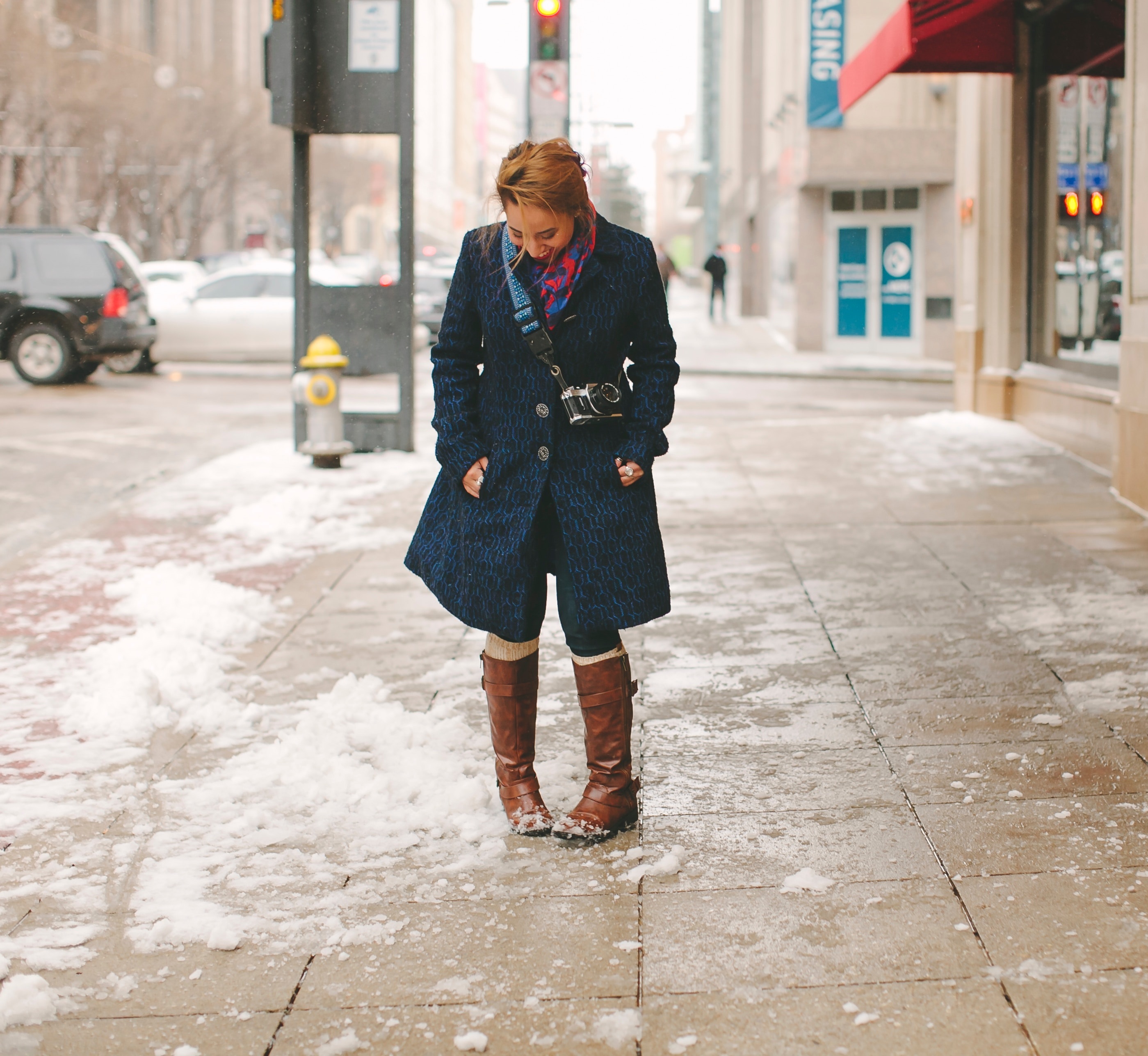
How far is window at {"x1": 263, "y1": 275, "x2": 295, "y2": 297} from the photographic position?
71.7ft

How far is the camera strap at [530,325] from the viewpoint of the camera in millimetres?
3387

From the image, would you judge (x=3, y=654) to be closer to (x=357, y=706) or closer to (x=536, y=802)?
(x=357, y=706)

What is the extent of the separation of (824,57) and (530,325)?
23.1 metres

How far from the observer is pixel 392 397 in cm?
1698

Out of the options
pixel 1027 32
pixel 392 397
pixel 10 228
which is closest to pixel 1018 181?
pixel 1027 32

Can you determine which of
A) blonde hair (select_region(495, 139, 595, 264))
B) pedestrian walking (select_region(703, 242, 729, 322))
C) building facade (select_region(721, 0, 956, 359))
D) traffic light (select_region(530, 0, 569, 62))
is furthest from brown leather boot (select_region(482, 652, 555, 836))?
pedestrian walking (select_region(703, 242, 729, 322))

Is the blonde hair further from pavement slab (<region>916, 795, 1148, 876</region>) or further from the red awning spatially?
the red awning

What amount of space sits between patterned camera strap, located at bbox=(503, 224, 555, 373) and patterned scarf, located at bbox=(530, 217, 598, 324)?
0.12 feet

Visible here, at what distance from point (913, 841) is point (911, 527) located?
4.42m

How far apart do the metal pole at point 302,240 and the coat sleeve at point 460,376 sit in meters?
6.98

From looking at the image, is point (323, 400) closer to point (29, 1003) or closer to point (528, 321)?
point (528, 321)

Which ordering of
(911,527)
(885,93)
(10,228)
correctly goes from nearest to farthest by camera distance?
(911,527) < (10,228) < (885,93)

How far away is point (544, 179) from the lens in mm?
3211

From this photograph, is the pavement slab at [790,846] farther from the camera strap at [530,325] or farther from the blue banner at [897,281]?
the blue banner at [897,281]
